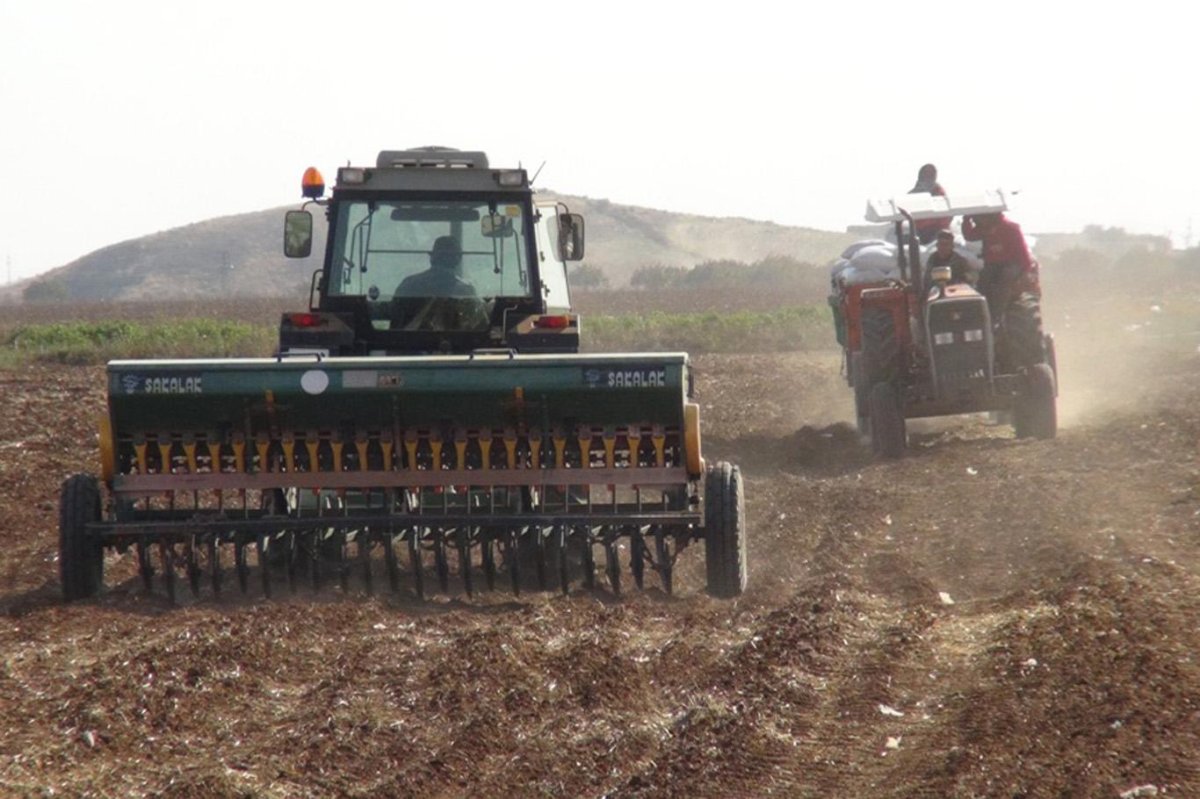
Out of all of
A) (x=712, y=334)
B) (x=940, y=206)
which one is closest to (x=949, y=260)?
(x=940, y=206)

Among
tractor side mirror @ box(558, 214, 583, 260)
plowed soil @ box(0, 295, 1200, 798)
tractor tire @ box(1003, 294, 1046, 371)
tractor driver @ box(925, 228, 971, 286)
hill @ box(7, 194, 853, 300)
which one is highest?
hill @ box(7, 194, 853, 300)

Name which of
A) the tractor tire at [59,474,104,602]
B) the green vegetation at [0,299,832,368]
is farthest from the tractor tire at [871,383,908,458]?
the green vegetation at [0,299,832,368]

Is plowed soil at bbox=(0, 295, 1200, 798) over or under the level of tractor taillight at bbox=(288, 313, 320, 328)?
under

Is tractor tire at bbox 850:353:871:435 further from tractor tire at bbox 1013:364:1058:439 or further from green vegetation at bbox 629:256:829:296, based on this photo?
green vegetation at bbox 629:256:829:296

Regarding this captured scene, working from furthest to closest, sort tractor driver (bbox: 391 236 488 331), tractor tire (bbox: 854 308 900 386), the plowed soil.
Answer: tractor tire (bbox: 854 308 900 386), tractor driver (bbox: 391 236 488 331), the plowed soil

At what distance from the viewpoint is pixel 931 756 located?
583 centimetres

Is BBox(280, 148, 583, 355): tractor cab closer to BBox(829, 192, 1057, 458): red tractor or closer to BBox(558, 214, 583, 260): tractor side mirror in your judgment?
BBox(558, 214, 583, 260): tractor side mirror

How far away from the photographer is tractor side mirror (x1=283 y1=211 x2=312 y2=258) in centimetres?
1032

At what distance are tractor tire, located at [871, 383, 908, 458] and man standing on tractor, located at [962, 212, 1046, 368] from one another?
106 centimetres

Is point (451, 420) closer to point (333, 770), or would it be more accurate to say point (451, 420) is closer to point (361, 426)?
point (361, 426)

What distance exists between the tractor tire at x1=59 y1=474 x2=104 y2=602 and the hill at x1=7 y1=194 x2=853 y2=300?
7793 cm

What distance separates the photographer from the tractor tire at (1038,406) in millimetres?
15219

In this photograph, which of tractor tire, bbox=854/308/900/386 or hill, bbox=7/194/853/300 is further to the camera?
hill, bbox=7/194/853/300

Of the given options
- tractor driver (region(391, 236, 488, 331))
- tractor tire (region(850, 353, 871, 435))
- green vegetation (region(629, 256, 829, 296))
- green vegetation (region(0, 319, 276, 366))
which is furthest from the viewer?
green vegetation (region(629, 256, 829, 296))
